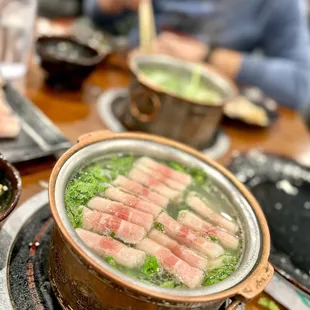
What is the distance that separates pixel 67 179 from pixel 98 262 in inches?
12.7

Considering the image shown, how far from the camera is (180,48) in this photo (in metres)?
2.82

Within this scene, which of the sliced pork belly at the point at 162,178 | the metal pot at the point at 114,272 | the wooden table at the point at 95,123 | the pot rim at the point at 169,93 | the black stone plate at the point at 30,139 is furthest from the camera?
the wooden table at the point at 95,123

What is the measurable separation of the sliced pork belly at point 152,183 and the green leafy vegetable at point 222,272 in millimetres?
281

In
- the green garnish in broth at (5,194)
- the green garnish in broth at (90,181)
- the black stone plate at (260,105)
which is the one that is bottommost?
the black stone plate at (260,105)

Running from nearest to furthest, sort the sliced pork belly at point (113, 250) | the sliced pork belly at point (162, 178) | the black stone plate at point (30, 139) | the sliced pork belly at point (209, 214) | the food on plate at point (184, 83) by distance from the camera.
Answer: the sliced pork belly at point (113, 250), the sliced pork belly at point (209, 214), the sliced pork belly at point (162, 178), the black stone plate at point (30, 139), the food on plate at point (184, 83)

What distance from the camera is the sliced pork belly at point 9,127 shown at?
163cm

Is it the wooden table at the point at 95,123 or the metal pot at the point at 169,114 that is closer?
the metal pot at the point at 169,114

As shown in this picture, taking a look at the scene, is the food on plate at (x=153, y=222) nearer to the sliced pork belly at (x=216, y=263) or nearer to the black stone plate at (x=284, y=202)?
the sliced pork belly at (x=216, y=263)

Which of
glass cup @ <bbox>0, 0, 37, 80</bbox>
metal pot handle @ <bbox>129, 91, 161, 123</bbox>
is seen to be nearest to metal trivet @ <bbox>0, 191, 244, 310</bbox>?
metal pot handle @ <bbox>129, 91, 161, 123</bbox>

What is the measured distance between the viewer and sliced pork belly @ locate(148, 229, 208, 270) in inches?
44.5

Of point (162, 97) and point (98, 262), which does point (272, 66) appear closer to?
point (162, 97)

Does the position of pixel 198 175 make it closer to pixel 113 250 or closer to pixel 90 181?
pixel 90 181

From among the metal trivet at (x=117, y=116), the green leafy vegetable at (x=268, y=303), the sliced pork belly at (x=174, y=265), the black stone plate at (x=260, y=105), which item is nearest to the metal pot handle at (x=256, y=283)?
the sliced pork belly at (x=174, y=265)

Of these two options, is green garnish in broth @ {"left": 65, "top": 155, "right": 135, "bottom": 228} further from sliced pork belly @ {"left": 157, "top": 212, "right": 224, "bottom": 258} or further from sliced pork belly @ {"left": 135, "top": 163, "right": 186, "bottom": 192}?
sliced pork belly @ {"left": 157, "top": 212, "right": 224, "bottom": 258}
